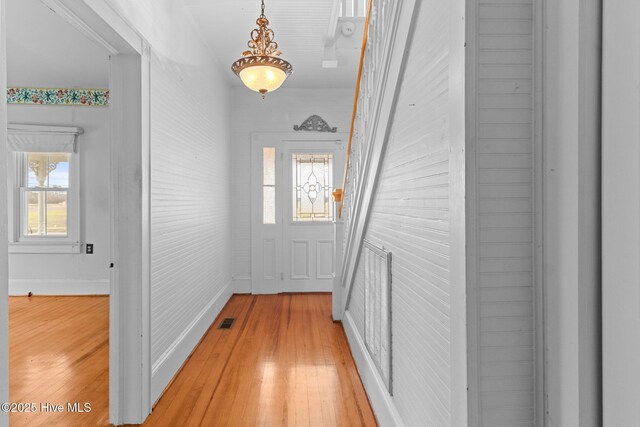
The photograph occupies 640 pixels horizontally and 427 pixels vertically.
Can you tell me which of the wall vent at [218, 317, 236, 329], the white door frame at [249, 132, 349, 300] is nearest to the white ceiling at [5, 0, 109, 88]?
the white door frame at [249, 132, 349, 300]

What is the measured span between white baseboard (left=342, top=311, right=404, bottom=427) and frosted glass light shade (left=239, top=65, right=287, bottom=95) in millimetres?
1993

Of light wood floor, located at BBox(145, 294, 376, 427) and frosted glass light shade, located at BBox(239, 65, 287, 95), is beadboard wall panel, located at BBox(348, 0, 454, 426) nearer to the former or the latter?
light wood floor, located at BBox(145, 294, 376, 427)

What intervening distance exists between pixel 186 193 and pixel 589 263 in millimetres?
2796

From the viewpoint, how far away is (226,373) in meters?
2.66

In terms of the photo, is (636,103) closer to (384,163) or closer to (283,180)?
(384,163)

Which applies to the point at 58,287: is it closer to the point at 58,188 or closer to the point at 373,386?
the point at 58,188

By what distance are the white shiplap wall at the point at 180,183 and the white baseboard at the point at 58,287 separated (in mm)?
1965

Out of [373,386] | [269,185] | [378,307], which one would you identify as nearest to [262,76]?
[378,307]

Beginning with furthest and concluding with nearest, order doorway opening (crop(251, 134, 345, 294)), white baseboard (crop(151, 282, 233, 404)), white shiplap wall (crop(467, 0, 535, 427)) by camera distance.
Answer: doorway opening (crop(251, 134, 345, 294)), white baseboard (crop(151, 282, 233, 404)), white shiplap wall (crop(467, 0, 535, 427))

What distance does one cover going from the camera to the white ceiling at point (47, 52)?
10.1 ft

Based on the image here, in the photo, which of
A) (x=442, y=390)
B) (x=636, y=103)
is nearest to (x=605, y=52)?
(x=636, y=103)

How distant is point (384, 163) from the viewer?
192cm

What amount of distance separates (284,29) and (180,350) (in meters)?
2.93

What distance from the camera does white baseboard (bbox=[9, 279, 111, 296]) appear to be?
16.3 feet
